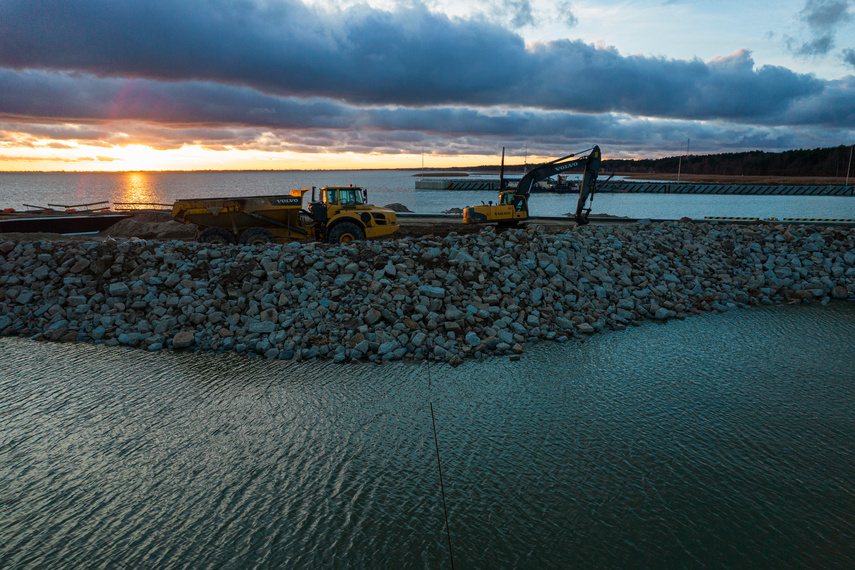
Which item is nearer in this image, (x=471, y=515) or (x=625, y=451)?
(x=471, y=515)

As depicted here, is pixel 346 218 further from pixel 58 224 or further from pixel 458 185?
pixel 458 185

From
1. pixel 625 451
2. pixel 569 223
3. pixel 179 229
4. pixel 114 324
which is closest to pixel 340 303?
pixel 114 324

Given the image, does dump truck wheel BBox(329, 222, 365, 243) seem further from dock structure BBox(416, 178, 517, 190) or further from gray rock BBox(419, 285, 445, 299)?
dock structure BBox(416, 178, 517, 190)

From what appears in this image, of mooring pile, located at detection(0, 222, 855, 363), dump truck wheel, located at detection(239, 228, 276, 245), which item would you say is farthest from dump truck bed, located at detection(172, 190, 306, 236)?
mooring pile, located at detection(0, 222, 855, 363)

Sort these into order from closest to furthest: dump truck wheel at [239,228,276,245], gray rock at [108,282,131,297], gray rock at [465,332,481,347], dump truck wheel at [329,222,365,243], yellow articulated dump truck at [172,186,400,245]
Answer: gray rock at [465,332,481,347] → gray rock at [108,282,131,297] → yellow articulated dump truck at [172,186,400,245] → dump truck wheel at [239,228,276,245] → dump truck wheel at [329,222,365,243]

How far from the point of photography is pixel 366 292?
13773 millimetres

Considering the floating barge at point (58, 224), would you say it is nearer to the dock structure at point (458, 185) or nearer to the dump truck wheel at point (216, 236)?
the dump truck wheel at point (216, 236)

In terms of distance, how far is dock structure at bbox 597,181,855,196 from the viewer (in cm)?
9000

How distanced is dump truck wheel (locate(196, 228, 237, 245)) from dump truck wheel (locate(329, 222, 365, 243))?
3.78 m

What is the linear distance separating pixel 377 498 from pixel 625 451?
415 cm

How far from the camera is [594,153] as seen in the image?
23.2 metres

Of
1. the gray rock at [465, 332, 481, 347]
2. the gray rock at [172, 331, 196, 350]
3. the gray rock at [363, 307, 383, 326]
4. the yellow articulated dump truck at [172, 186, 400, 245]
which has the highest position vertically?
the yellow articulated dump truck at [172, 186, 400, 245]

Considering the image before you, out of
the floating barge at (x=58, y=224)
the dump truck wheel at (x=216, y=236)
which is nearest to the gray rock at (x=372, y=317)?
the dump truck wheel at (x=216, y=236)

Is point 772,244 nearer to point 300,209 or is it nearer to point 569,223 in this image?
point 569,223
